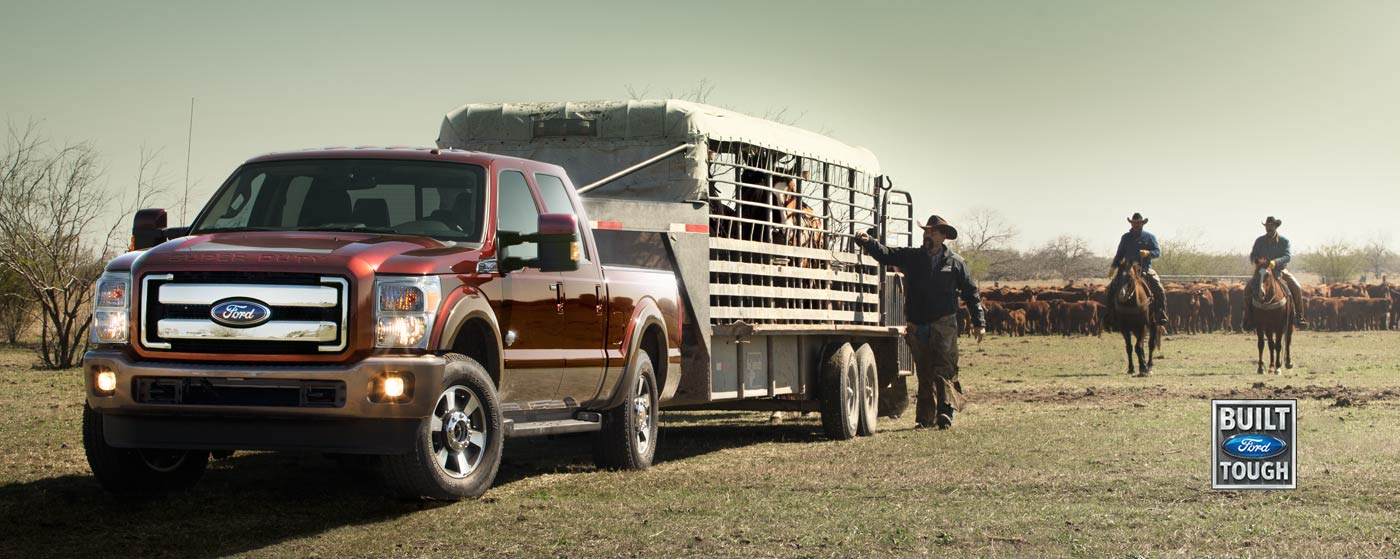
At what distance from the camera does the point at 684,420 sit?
58.2 ft

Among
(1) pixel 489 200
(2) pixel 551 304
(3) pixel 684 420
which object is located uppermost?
(1) pixel 489 200

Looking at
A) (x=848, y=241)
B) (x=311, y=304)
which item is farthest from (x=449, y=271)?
(x=848, y=241)

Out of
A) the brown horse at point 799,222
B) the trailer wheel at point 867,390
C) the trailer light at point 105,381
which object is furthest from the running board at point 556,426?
the trailer wheel at point 867,390

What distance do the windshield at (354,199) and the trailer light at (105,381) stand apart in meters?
1.26

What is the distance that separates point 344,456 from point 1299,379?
673 inches

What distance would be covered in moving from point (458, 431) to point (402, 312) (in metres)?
0.89

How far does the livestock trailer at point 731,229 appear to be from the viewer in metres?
12.7

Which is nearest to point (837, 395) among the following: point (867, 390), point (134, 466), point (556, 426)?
point (867, 390)

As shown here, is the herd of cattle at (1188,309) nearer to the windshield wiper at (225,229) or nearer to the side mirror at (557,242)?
the side mirror at (557,242)

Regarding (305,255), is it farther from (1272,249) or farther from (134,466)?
(1272,249)

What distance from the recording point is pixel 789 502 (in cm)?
956

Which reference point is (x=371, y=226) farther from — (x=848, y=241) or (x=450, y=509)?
(x=848, y=241)

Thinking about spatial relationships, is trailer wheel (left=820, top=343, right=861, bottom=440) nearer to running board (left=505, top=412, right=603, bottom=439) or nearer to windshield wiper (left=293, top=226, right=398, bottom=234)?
running board (left=505, top=412, right=603, bottom=439)

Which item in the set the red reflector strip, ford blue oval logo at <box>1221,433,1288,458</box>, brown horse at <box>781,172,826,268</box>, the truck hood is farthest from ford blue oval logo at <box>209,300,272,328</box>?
brown horse at <box>781,172,826,268</box>
